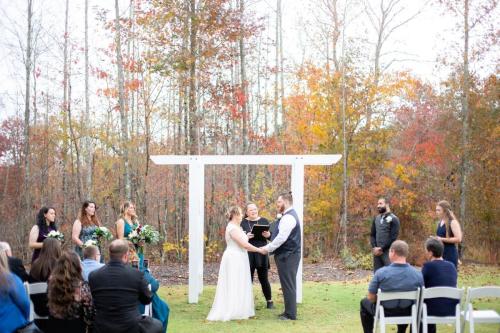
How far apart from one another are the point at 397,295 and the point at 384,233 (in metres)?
3.35

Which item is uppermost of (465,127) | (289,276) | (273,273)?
(465,127)

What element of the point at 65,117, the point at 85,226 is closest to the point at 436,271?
the point at 85,226

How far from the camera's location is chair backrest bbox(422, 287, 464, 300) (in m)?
5.78

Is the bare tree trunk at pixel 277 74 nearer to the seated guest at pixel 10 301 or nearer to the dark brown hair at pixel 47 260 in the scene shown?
the dark brown hair at pixel 47 260

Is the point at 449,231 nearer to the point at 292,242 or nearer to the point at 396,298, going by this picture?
the point at 292,242

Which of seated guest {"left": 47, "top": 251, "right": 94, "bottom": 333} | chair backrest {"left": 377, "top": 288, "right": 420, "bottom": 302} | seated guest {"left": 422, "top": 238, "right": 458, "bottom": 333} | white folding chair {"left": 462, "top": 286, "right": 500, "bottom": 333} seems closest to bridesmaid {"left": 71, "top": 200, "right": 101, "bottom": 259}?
seated guest {"left": 47, "top": 251, "right": 94, "bottom": 333}

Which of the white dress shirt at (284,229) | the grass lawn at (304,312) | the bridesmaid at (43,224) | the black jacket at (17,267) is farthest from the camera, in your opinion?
the bridesmaid at (43,224)

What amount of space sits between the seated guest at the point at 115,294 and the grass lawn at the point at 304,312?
7.82ft

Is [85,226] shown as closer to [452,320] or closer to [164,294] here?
[164,294]

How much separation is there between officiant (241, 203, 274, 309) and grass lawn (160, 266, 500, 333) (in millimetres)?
312

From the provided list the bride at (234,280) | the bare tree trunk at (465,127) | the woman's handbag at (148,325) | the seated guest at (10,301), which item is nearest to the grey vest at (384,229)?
the bride at (234,280)

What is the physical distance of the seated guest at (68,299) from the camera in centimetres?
506

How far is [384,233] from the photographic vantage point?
9094 millimetres

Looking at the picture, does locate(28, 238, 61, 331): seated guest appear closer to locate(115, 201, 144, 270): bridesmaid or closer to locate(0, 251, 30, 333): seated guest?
locate(0, 251, 30, 333): seated guest
